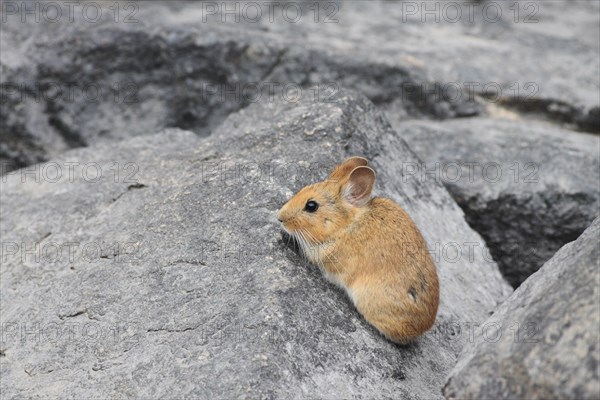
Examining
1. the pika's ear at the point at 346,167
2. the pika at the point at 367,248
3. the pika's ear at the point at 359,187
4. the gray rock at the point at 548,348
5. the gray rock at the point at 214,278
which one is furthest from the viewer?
the pika's ear at the point at 346,167

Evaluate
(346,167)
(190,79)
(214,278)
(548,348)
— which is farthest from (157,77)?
(548,348)

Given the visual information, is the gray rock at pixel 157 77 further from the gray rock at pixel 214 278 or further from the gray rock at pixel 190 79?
the gray rock at pixel 214 278

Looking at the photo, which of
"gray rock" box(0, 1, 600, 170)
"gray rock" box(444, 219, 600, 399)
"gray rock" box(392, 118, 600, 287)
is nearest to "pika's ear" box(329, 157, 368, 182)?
"gray rock" box(444, 219, 600, 399)

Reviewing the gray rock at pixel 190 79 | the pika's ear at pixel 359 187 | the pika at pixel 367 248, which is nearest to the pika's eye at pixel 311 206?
the pika at pixel 367 248

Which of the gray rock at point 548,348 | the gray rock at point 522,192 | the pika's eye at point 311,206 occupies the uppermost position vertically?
the pika's eye at point 311,206

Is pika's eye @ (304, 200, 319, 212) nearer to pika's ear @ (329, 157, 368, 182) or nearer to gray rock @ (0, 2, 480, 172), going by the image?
pika's ear @ (329, 157, 368, 182)
